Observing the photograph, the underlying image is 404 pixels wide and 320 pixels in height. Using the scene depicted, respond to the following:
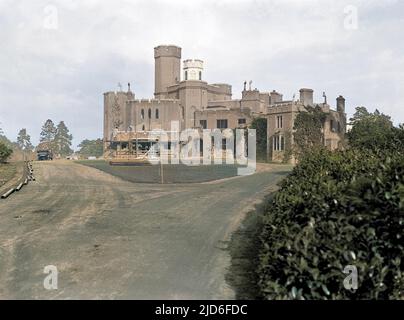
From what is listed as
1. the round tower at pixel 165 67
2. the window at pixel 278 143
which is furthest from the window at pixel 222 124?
the round tower at pixel 165 67

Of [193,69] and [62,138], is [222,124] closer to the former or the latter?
[193,69]

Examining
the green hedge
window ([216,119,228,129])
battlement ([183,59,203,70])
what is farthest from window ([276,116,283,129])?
the green hedge

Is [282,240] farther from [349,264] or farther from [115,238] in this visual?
[115,238]

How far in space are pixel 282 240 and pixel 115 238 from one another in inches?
277

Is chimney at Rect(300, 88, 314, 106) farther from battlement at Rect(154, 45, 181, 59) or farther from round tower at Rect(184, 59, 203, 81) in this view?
battlement at Rect(154, 45, 181, 59)

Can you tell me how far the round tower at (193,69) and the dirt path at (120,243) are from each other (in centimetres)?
6701

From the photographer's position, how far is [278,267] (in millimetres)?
5820

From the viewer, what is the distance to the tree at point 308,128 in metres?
57.0

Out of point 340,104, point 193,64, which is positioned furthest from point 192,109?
point 340,104

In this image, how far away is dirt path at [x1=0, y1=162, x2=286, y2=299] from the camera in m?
8.01

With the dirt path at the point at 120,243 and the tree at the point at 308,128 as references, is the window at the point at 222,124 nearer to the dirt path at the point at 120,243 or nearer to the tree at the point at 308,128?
the tree at the point at 308,128

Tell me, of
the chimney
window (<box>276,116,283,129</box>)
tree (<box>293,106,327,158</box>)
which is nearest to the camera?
tree (<box>293,106,327,158</box>)

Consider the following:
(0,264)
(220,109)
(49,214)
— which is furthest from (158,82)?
(0,264)

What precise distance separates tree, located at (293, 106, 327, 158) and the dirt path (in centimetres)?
3742
